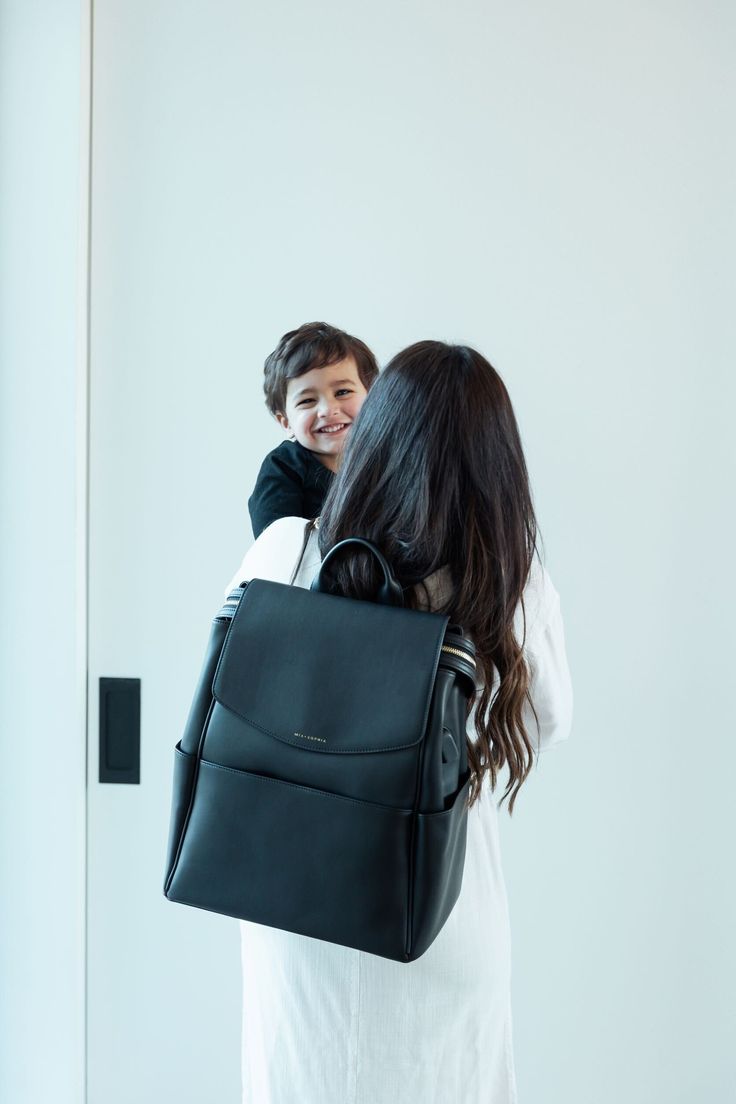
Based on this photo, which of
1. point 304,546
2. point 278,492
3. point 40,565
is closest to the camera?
point 304,546

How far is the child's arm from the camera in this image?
123cm

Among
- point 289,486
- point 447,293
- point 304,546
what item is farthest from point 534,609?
point 447,293

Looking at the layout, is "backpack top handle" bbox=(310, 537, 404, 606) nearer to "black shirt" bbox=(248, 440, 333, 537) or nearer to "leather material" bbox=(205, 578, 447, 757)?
"leather material" bbox=(205, 578, 447, 757)

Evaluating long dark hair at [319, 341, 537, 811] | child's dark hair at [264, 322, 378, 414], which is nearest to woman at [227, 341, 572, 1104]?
long dark hair at [319, 341, 537, 811]

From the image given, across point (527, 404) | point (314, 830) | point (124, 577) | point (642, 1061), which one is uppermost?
point (527, 404)

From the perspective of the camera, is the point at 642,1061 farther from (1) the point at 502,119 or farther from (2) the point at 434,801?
(1) the point at 502,119

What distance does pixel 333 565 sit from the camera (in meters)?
0.92

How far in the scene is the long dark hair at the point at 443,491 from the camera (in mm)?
909

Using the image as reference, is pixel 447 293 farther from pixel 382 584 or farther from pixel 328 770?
pixel 328 770

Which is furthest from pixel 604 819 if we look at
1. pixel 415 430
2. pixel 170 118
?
pixel 170 118

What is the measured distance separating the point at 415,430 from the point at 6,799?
100 cm

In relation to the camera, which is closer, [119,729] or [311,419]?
[311,419]

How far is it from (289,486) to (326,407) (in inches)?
4.7

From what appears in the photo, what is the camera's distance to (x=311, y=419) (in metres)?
1.26
